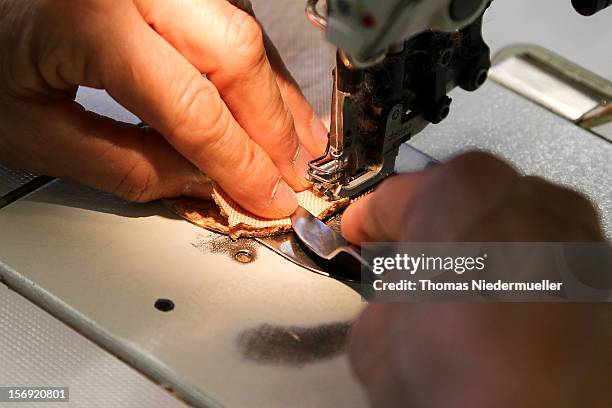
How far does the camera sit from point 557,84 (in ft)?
5.57

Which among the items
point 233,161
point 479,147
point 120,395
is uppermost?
point 479,147

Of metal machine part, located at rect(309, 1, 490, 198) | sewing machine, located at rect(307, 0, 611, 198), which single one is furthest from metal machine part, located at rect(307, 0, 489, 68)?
metal machine part, located at rect(309, 1, 490, 198)

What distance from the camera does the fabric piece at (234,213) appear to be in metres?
1.20

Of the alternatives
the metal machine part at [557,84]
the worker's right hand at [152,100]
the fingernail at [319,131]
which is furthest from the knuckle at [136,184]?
the metal machine part at [557,84]

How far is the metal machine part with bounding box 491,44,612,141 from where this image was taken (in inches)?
63.3

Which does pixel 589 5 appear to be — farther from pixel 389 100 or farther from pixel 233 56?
pixel 233 56

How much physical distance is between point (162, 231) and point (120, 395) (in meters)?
0.27

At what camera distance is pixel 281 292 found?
112 centimetres

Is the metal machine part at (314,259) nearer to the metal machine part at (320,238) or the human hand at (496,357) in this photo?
the metal machine part at (320,238)

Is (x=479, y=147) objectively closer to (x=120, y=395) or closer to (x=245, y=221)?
(x=245, y=221)

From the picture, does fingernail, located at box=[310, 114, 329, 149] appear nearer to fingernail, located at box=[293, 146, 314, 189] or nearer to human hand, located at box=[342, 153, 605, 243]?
fingernail, located at box=[293, 146, 314, 189]

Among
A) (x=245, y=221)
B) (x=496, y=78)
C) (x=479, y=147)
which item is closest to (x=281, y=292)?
(x=245, y=221)

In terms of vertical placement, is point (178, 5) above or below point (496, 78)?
below

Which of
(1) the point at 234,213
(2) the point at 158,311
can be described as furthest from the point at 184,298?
(1) the point at 234,213
